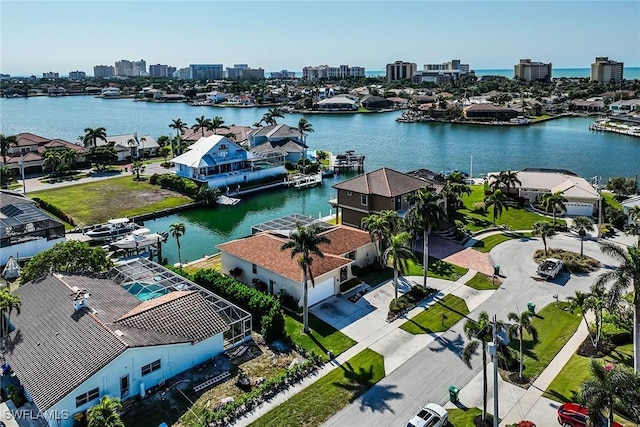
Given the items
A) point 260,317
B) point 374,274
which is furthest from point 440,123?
point 260,317

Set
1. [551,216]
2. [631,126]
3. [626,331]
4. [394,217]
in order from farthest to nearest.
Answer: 1. [631,126]
2. [551,216]
3. [394,217]
4. [626,331]

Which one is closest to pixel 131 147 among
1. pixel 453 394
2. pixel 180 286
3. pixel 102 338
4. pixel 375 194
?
pixel 375 194

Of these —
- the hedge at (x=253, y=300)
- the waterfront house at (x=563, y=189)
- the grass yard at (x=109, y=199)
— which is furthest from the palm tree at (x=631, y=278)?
the grass yard at (x=109, y=199)

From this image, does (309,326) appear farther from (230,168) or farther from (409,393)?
(230,168)

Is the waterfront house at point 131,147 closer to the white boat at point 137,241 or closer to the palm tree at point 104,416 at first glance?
the white boat at point 137,241

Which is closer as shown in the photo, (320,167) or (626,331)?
(626,331)

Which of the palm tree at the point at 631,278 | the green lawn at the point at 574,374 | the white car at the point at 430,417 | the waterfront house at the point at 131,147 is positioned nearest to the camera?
the white car at the point at 430,417

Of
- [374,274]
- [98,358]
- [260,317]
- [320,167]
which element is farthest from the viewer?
[320,167]

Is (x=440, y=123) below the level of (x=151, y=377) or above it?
above
